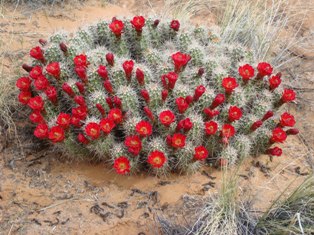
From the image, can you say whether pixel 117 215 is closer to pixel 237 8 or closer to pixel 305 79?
pixel 305 79

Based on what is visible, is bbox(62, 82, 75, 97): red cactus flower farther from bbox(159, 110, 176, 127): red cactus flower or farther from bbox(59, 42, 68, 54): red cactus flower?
bbox(159, 110, 176, 127): red cactus flower

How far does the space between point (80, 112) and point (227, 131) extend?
116 centimetres

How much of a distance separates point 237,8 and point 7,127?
3.04 metres

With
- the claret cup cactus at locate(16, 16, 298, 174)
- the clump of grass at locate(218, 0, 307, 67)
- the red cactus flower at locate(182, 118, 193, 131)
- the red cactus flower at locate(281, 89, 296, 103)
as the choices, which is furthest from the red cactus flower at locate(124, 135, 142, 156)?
the clump of grass at locate(218, 0, 307, 67)

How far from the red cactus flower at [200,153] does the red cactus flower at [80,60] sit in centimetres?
111

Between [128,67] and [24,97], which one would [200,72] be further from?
[24,97]

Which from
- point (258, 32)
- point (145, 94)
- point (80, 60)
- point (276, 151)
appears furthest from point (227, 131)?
point (258, 32)

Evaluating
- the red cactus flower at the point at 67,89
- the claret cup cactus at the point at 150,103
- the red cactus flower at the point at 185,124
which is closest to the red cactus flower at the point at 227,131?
the claret cup cactus at the point at 150,103

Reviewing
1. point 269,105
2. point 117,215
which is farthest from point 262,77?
point 117,215

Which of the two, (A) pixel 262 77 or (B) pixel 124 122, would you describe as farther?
(A) pixel 262 77

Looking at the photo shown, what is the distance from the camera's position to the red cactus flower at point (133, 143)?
3.49 metres

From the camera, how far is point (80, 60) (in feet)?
12.2

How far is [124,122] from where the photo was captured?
3627 millimetres

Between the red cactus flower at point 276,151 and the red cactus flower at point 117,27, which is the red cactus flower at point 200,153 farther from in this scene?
the red cactus flower at point 117,27
